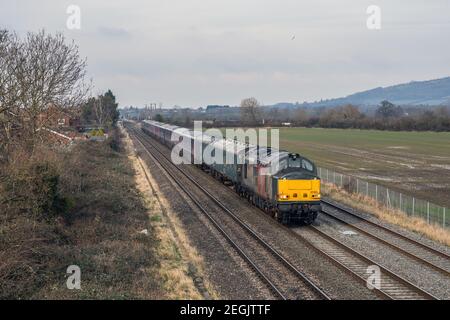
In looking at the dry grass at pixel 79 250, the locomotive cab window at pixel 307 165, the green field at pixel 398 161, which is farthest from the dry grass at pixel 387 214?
the dry grass at pixel 79 250

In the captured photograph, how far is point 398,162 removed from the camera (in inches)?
2410

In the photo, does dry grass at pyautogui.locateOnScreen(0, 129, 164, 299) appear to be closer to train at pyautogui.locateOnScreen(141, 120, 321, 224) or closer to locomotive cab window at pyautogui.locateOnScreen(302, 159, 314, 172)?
train at pyautogui.locateOnScreen(141, 120, 321, 224)

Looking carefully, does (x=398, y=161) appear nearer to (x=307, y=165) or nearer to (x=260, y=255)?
(x=307, y=165)

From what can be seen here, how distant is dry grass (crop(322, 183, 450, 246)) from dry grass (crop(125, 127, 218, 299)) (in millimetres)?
9974

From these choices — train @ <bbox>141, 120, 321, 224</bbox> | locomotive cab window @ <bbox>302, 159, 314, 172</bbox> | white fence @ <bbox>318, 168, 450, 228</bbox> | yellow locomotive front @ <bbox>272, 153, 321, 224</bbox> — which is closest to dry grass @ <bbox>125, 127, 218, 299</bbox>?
train @ <bbox>141, 120, 321, 224</bbox>

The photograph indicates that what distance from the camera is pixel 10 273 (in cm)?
1304

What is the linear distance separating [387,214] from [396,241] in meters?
6.54

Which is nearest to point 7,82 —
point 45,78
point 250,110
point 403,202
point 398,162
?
point 45,78

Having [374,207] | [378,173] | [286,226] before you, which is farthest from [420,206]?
[378,173]

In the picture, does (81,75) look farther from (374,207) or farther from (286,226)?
(374,207)

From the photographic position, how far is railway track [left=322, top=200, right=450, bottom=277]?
1786 cm

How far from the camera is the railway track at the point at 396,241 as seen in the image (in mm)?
17858
